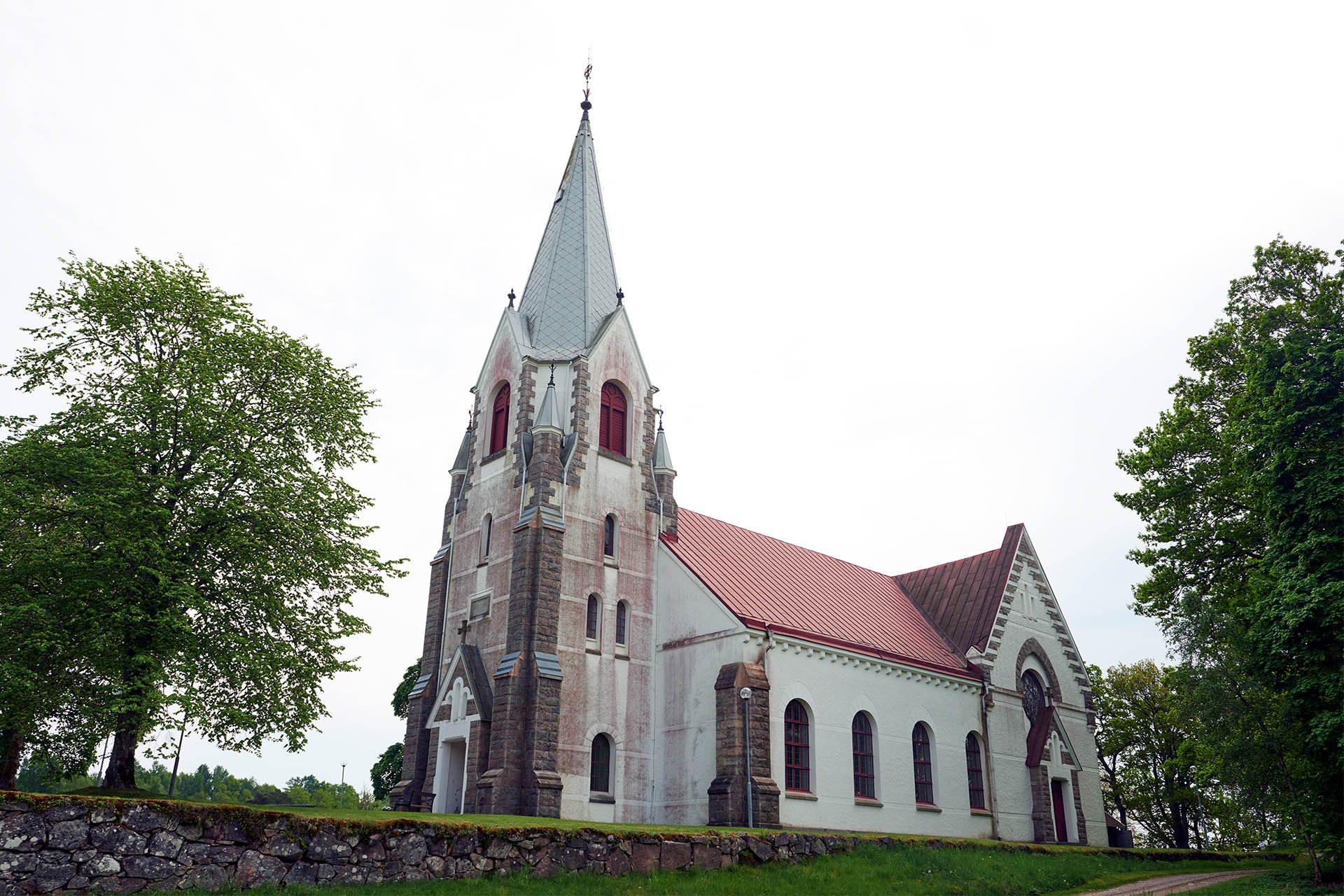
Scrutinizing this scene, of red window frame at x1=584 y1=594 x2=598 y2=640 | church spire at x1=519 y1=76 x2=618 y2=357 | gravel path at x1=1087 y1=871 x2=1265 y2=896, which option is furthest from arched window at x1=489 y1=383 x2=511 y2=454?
gravel path at x1=1087 y1=871 x2=1265 y2=896

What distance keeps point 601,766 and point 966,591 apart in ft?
59.6

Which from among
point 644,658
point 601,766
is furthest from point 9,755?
point 644,658

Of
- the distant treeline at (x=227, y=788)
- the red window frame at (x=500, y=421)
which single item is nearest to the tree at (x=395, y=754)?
the distant treeline at (x=227, y=788)

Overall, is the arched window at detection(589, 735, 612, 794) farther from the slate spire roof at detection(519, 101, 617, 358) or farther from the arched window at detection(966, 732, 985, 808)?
the arched window at detection(966, 732, 985, 808)

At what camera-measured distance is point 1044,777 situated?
33188 millimetres

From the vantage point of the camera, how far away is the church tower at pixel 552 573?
24797 mm

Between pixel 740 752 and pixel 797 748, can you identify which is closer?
pixel 740 752

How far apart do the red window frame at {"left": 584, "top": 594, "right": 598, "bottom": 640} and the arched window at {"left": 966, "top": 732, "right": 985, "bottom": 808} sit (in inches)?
561

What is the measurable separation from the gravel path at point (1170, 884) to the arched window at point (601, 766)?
12.5 meters

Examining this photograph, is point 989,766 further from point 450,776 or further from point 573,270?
point 573,270

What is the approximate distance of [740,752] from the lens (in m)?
24.7

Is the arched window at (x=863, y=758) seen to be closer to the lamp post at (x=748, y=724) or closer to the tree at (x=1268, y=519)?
the lamp post at (x=748, y=724)

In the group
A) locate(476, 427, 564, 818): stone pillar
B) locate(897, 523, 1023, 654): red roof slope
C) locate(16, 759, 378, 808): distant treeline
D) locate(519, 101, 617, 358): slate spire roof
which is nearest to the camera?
locate(476, 427, 564, 818): stone pillar

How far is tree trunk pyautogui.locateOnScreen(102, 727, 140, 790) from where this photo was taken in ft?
63.7
